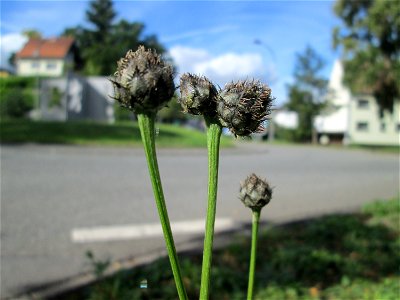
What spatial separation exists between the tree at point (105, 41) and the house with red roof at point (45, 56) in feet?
5.52

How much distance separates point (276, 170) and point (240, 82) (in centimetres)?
1191

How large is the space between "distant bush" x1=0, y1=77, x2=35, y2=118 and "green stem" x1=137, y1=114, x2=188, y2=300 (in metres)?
31.5

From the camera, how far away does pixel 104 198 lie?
7660mm

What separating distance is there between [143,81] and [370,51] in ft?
92.3

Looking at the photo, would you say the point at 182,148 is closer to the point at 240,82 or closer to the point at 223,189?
the point at 223,189

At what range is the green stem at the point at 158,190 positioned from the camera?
2.04 ft

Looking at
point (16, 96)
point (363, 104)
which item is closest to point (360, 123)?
point (363, 104)

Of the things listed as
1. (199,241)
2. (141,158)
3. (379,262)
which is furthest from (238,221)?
(141,158)

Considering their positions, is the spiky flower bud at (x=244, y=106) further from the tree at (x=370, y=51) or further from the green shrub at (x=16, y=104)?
the green shrub at (x=16, y=104)

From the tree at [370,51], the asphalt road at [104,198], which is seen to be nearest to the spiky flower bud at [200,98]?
the asphalt road at [104,198]

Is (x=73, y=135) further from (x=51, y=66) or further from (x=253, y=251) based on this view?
(x=51, y=66)

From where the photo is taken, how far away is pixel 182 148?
17.1 metres

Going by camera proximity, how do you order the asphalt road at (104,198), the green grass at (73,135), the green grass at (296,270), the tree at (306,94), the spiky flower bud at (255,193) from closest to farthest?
the spiky flower bud at (255,193) < the green grass at (296,270) < the asphalt road at (104,198) < the green grass at (73,135) < the tree at (306,94)

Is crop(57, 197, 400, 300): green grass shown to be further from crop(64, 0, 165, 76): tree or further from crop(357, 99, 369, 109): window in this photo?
crop(357, 99, 369, 109): window
